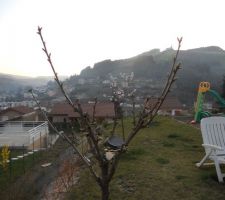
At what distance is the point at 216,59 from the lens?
389 ft

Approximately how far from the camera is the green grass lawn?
5547 millimetres

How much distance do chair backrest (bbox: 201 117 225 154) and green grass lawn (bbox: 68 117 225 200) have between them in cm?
56

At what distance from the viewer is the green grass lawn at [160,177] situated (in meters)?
5.55

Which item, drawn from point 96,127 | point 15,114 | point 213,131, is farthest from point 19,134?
point 96,127

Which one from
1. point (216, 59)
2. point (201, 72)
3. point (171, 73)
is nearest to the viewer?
point (171, 73)

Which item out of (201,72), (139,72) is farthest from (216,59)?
(139,72)

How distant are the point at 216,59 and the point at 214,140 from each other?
4631 inches

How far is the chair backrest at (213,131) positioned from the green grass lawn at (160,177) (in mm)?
563

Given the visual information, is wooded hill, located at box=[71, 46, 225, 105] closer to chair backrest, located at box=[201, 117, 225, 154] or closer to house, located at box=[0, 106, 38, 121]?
house, located at box=[0, 106, 38, 121]

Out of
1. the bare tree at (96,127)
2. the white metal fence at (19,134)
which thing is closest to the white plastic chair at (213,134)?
the bare tree at (96,127)

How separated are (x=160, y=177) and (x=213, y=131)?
4.74 ft

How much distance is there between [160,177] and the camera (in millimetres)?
6367

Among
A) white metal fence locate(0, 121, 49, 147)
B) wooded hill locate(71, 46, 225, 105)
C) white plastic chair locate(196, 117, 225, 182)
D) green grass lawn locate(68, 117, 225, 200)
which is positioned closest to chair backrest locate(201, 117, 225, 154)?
white plastic chair locate(196, 117, 225, 182)

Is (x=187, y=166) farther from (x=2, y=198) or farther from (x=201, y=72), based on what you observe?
(x=201, y=72)
